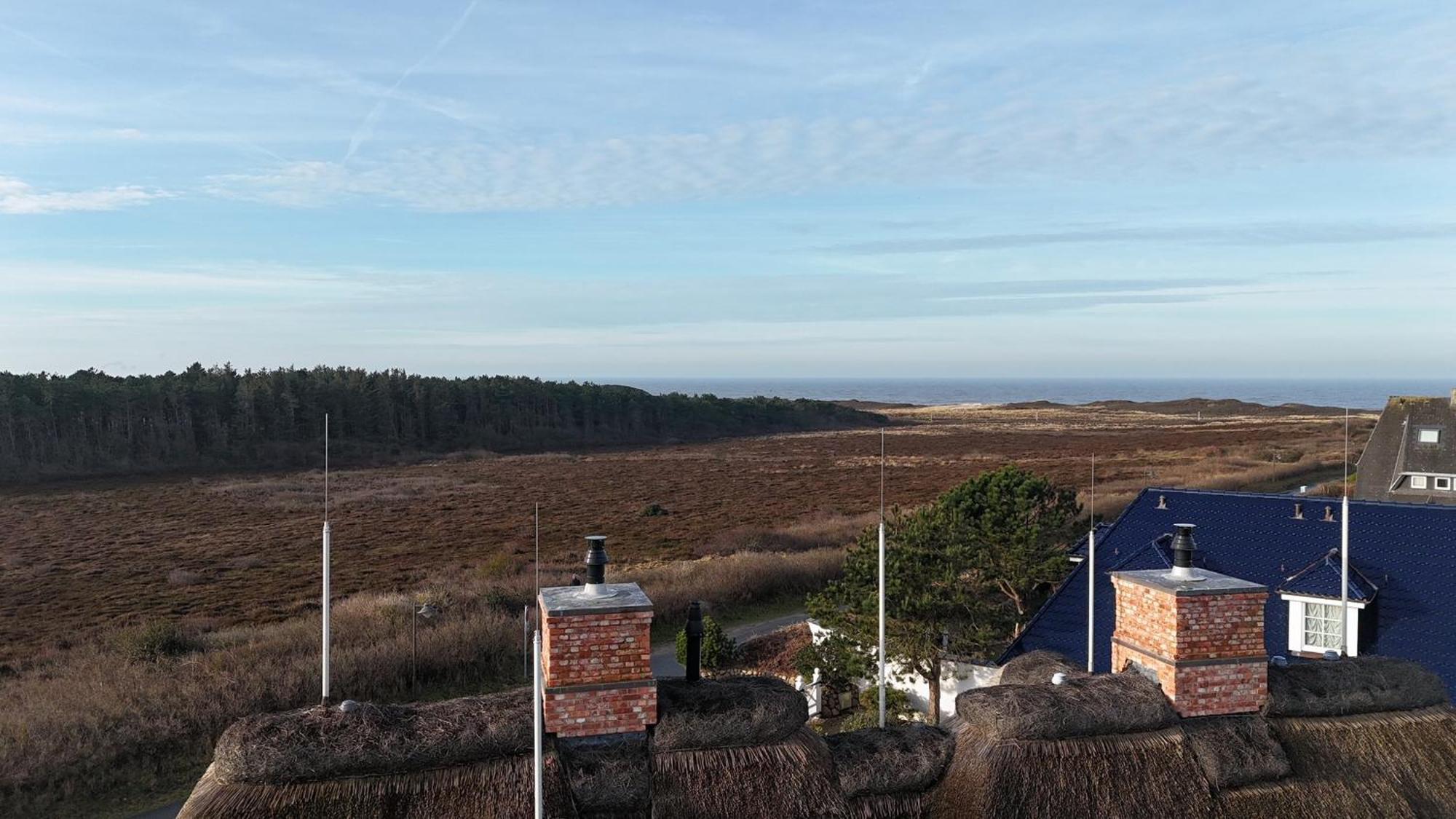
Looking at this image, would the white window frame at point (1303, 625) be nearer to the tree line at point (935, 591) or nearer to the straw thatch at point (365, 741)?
the tree line at point (935, 591)

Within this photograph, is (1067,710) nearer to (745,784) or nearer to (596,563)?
(745,784)

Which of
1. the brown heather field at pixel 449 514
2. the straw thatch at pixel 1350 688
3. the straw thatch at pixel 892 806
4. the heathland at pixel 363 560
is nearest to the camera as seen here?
the straw thatch at pixel 892 806

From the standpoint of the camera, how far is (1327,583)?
13016 millimetres

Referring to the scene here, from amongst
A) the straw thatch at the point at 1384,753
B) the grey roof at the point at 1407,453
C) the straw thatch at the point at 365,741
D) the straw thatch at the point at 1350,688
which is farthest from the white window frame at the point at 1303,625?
the grey roof at the point at 1407,453

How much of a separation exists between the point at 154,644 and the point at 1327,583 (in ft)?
76.3

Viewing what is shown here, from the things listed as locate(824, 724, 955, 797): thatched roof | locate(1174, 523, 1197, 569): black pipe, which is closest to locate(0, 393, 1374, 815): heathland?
locate(824, 724, 955, 797): thatched roof

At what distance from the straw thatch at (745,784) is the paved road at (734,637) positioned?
38.0ft

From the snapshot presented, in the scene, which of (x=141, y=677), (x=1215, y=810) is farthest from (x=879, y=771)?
(x=141, y=677)

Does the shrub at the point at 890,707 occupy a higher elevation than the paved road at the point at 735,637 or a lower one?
higher

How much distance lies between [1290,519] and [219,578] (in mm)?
33955

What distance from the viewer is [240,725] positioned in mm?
5906

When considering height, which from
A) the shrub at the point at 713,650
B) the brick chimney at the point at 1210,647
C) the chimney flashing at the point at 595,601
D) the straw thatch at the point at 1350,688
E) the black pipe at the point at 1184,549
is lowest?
the shrub at the point at 713,650

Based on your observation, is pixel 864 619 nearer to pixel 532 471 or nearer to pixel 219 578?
pixel 219 578

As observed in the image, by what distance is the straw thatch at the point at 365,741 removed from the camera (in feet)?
18.8
